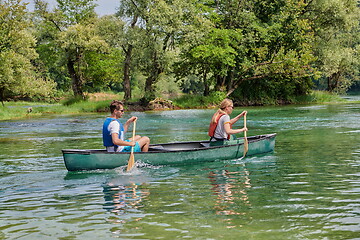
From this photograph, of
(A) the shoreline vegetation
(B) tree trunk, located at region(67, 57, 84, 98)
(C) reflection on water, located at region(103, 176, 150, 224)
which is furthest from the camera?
(B) tree trunk, located at region(67, 57, 84, 98)

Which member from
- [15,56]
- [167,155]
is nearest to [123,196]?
[167,155]

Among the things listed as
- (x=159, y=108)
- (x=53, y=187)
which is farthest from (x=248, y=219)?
(x=159, y=108)

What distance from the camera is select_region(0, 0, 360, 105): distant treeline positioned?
117 feet

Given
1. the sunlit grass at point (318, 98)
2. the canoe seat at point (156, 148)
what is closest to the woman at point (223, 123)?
the canoe seat at point (156, 148)

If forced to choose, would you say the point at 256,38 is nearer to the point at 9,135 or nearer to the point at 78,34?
the point at 78,34

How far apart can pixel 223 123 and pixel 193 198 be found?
4554 millimetres

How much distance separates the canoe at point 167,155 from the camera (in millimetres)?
10312

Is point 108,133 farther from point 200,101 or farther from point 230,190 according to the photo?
point 200,101

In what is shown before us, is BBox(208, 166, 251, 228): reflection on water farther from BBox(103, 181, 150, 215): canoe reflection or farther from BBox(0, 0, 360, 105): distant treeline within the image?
BBox(0, 0, 360, 105): distant treeline

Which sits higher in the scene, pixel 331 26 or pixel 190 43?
pixel 331 26

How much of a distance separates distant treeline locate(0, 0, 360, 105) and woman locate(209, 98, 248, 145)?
23578 mm

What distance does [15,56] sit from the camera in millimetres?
32875

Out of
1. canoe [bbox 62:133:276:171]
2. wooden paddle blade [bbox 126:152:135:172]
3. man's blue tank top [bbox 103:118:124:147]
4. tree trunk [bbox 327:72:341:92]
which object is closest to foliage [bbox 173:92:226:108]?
tree trunk [bbox 327:72:341:92]

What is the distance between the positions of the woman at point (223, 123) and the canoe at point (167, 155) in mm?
441
